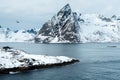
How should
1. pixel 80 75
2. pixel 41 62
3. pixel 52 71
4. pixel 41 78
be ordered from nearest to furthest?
pixel 41 78 → pixel 80 75 → pixel 52 71 → pixel 41 62

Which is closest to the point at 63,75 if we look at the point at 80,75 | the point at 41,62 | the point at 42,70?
the point at 80,75

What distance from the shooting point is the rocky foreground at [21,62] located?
104562mm

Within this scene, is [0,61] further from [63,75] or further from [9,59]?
[63,75]

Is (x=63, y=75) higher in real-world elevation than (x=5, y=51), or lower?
lower

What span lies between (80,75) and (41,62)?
2407cm

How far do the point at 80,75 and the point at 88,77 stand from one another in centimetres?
483

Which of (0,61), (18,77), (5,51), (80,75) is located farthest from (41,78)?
(5,51)

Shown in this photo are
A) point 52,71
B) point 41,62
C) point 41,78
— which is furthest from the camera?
point 41,62

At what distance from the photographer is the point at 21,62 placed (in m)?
111

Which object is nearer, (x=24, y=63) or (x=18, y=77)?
(x=18, y=77)

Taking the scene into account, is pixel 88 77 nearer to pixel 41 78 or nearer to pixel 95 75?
pixel 95 75

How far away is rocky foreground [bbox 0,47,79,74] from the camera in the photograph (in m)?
105

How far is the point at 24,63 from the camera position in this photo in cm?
10988

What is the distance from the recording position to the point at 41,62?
117312 mm
